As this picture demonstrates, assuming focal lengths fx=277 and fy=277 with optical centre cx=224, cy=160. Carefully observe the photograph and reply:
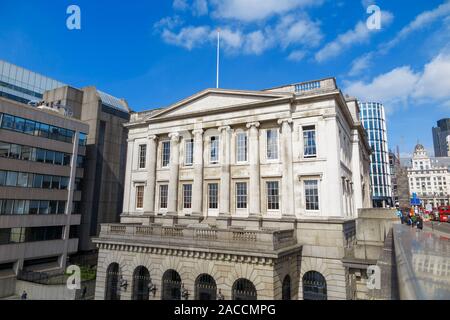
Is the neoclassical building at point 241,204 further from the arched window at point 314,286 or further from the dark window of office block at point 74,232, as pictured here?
the dark window of office block at point 74,232

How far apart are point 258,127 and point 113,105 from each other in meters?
33.7

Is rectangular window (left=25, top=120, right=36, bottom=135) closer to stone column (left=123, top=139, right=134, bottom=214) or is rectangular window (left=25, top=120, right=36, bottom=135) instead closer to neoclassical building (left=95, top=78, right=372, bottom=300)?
stone column (left=123, top=139, right=134, bottom=214)

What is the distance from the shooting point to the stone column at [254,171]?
81.0 feet

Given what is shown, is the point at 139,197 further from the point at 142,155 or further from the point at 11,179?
the point at 11,179

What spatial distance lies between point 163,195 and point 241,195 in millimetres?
9451

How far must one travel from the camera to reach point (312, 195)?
2358 centimetres

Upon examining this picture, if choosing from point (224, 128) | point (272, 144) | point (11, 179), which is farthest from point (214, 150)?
point (11, 179)

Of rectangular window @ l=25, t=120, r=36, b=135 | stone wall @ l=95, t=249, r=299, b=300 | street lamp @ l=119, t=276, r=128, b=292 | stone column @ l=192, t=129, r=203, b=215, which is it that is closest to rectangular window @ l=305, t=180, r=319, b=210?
stone wall @ l=95, t=249, r=299, b=300

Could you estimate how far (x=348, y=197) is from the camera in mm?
27875

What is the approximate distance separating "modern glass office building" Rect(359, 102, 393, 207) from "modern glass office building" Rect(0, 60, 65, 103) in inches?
3647

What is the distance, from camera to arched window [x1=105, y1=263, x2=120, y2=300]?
24484 mm

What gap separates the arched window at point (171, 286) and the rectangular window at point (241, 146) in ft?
38.8

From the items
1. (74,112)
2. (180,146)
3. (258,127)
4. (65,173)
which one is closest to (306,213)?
(258,127)
